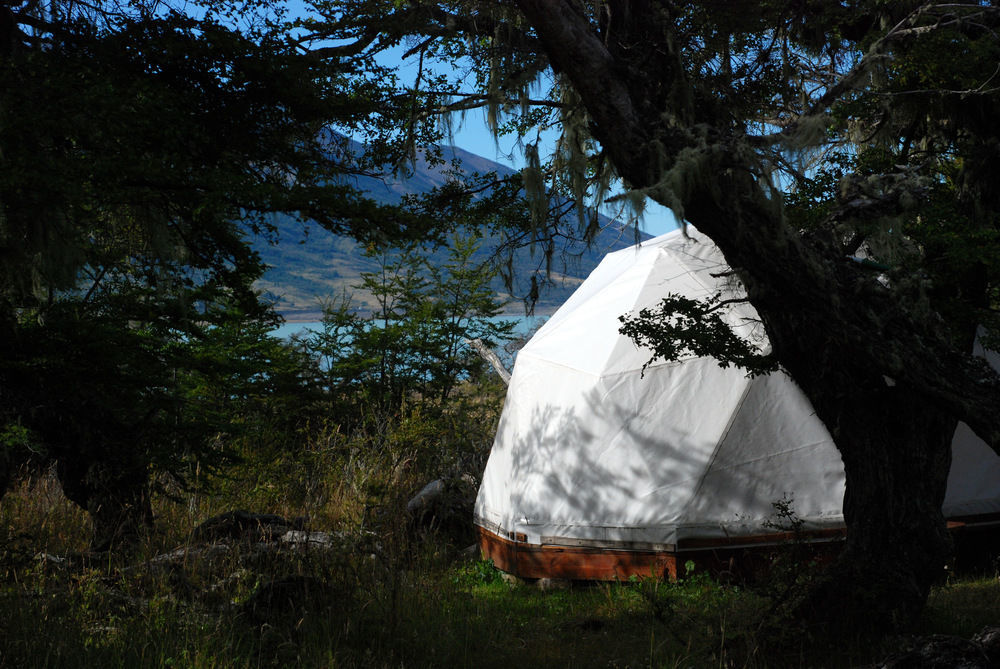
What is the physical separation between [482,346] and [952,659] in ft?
34.7

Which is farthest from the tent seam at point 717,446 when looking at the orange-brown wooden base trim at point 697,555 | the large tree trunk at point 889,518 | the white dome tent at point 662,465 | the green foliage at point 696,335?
the green foliage at point 696,335

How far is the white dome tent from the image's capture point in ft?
25.0

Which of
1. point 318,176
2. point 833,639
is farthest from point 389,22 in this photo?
point 833,639

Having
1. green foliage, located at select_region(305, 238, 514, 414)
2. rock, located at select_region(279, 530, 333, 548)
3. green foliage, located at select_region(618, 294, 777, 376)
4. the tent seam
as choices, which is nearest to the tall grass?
rock, located at select_region(279, 530, 333, 548)

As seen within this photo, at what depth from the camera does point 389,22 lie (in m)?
8.10

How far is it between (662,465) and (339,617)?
377 centimetres

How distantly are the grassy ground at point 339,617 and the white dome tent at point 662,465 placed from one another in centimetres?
A: 56

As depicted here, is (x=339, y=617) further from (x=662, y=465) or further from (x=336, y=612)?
(x=662, y=465)

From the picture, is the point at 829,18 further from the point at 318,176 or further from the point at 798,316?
the point at 318,176

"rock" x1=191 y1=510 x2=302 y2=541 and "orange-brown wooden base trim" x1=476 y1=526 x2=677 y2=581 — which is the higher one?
"rock" x1=191 y1=510 x2=302 y2=541

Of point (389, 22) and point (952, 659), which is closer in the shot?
point (952, 659)

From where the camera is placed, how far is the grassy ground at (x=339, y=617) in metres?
4.67

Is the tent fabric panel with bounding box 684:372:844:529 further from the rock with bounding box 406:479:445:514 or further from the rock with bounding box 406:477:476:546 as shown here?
the rock with bounding box 406:479:445:514

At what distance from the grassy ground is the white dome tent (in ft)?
1.85
